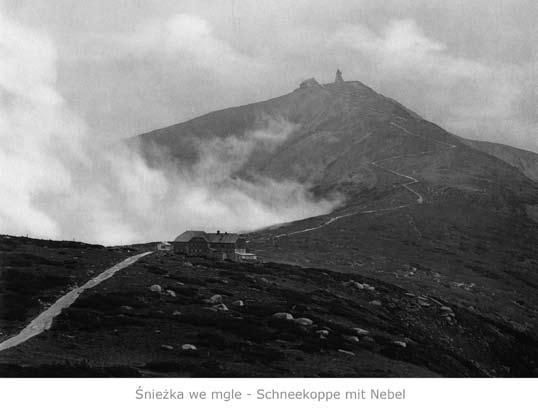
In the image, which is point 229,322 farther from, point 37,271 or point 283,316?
point 37,271

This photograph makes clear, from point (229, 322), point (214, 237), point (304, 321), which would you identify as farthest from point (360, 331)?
point (214, 237)

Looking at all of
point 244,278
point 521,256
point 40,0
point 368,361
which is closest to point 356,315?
point 244,278

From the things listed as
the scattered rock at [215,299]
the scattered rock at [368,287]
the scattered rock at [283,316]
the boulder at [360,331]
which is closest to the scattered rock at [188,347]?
the scattered rock at [283,316]

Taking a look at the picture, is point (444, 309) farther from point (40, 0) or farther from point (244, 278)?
point (40, 0)

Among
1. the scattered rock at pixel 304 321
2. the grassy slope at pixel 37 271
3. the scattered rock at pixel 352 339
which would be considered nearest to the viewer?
the grassy slope at pixel 37 271

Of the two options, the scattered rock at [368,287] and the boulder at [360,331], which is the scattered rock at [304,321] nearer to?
the boulder at [360,331]

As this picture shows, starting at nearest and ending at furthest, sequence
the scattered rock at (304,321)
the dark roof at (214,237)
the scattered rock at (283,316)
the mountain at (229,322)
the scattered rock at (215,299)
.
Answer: the mountain at (229,322) < the scattered rock at (304,321) < the scattered rock at (283,316) < the scattered rock at (215,299) < the dark roof at (214,237)

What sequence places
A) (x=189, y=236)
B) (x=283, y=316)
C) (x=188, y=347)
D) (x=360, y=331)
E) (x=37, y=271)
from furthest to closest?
(x=189, y=236) → (x=37, y=271) → (x=360, y=331) → (x=283, y=316) → (x=188, y=347)

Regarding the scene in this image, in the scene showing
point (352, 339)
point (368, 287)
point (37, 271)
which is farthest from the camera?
point (368, 287)
